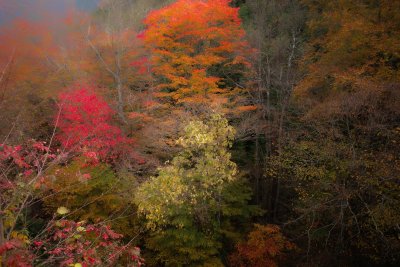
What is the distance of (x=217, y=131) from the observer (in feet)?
33.1

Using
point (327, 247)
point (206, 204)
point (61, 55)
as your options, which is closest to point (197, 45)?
point (61, 55)

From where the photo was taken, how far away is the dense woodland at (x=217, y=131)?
957 cm

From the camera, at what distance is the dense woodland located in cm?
957

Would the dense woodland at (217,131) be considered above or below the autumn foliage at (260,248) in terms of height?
above

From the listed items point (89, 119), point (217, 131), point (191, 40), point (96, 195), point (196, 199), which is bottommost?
point (96, 195)

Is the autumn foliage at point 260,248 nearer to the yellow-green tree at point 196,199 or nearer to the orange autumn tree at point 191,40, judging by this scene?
the yellow-green tree at point 196,199

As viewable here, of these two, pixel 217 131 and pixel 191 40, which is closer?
pixel 217 131

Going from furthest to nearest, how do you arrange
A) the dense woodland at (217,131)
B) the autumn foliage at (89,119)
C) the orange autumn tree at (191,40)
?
the orange autumn tree at (191,40) < the autumn foliage at (89,119) < the dense woodland at (217,131)

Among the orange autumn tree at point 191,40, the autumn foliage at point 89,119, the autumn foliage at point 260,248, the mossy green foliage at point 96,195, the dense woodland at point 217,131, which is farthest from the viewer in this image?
the orange autumn tree at point 191,40

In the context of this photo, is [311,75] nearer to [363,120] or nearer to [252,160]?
[363,120]

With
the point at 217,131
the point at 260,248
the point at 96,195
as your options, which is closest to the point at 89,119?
the point at 96,195

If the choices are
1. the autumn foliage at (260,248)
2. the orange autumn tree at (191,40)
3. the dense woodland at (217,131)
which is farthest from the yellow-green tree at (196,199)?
the orange autumn tree at (191,40)

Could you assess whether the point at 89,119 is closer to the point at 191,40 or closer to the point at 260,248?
the point at 191,40

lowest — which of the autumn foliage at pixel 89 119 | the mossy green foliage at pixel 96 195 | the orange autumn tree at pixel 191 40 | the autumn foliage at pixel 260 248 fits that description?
the autumn foliage at pixel 260 248
